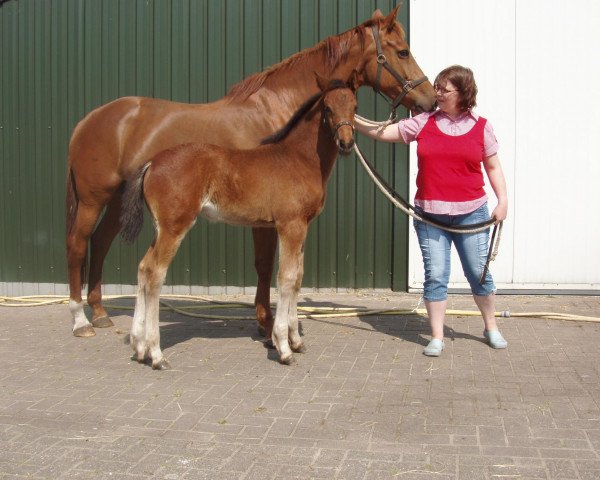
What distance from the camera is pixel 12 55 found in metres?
9.55

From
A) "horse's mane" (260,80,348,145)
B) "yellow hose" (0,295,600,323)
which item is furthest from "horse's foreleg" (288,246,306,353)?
"yellow hose" (0,295,600,323)

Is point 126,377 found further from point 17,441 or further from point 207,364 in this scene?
point 17,441

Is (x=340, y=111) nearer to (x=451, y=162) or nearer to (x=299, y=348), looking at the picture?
(x=451, y=162)

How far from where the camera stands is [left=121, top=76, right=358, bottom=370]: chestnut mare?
16.6 ft

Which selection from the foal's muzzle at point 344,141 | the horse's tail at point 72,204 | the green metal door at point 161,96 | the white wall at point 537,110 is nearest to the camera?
the foal's muzzle at point 344,141

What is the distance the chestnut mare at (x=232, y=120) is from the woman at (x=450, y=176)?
45 cm

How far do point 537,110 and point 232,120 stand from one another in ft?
13.3

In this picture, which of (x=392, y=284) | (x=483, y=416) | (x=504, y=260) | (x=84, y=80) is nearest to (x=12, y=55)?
(x=84, y=80)

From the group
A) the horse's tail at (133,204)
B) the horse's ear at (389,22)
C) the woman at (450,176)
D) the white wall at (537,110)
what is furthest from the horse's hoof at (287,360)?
the white wall at (537,110)

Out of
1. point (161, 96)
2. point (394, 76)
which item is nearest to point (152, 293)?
point (394, 76)

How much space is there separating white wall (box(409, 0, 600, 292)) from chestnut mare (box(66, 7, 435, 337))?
2.75 metres

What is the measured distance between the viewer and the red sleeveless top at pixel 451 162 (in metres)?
5.31

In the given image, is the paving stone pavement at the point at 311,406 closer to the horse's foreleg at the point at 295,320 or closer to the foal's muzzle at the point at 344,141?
the horse's foreleg at the point at 295,320

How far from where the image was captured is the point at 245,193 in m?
5.16
